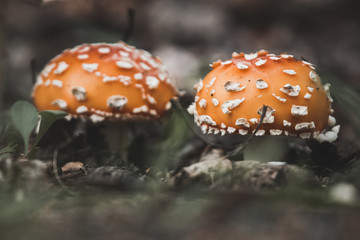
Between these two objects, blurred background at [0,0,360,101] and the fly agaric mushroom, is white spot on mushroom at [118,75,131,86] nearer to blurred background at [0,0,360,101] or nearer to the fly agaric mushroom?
the fly agaric mushroom

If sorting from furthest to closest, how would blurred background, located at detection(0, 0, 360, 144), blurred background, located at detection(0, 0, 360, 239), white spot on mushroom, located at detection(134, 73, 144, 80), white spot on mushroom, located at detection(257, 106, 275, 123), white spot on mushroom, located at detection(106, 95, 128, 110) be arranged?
blurred background, located at detection(0, 0, 360, 144) → blurred background, located at detection(0, 0, 360, 239) → white spot on mushroom, located at detection(134, 73, 144, 80) → white spot on mushroom, located at detection(106, 95, 128, 110) → white spot on mushroom, located at detection(257, 106, 275, 123)

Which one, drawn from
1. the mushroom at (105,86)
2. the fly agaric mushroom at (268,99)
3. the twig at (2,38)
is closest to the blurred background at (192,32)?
the twig at (2,38)

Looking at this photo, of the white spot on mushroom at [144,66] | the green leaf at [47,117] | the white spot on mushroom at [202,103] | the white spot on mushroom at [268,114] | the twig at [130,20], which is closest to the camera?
the white spot on mushroom at [268,114]

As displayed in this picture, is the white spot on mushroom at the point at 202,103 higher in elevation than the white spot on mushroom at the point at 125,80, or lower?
higher

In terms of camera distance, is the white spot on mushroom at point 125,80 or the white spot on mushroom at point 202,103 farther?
the white spot on mushroom at point 125,80

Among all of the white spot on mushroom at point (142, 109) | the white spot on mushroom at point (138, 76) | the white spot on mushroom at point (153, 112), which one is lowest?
the white spot on mushroom at point (153, 112)

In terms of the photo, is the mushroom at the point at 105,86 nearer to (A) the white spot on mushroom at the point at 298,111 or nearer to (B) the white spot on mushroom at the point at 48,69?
(B) the white spot on mushroom at the point at 48,69

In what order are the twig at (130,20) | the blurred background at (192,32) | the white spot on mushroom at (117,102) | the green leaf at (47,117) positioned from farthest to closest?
the blurred background at (192,32), the twig at (130,20), the white spot on mushroom at (117,102), the green leaf at (47,117)

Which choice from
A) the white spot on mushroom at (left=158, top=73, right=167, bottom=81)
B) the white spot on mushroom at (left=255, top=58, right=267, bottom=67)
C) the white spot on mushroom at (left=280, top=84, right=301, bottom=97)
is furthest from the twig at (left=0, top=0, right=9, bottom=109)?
the white spot on mushroom at (left=280, top=84, right=301, bottom=97)
